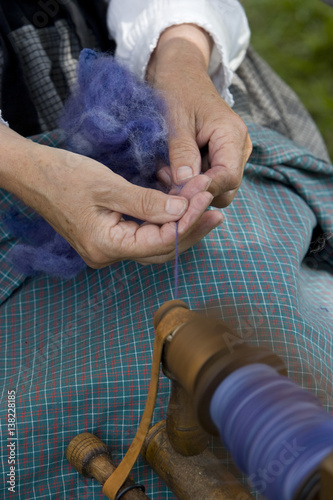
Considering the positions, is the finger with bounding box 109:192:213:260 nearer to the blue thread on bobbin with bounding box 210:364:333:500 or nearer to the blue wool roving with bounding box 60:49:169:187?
the blue wool roving with bounding box 60:49:169:187

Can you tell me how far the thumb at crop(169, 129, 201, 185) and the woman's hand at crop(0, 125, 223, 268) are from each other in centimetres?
6

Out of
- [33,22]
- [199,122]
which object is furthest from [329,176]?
[33,22]

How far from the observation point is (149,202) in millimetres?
901

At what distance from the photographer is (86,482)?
1008 millimetres

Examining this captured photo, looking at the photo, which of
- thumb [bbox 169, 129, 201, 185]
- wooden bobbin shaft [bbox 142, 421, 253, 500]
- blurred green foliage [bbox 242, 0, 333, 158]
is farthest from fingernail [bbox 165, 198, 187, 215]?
blurred green foliage [bbox 242, 0, 333, 158]

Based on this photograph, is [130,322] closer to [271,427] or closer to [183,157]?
[183,157]

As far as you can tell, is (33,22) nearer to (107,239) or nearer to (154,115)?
(154,115)

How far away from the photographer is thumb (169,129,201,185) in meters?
1.00

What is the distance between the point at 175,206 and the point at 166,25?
27.3 inches

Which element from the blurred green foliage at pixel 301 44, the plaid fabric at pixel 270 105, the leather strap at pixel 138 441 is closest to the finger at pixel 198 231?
the leather strap at pixel 138 441

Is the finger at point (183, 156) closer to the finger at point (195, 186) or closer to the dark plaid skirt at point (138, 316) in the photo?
the finger at point (195, 186)

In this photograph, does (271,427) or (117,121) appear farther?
(117,121)

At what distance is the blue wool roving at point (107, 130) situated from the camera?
1027 millimetres

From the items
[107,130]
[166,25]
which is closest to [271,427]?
[107,130]
